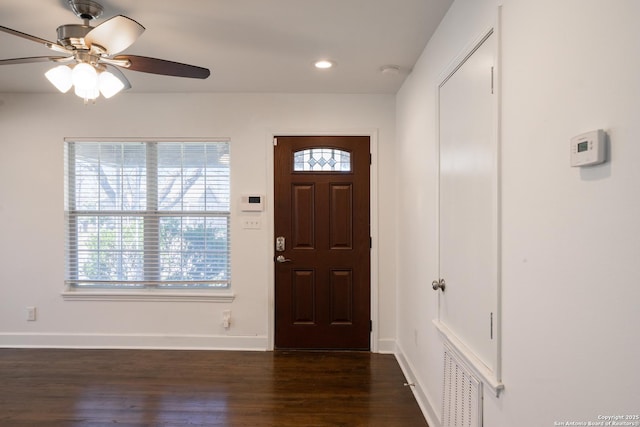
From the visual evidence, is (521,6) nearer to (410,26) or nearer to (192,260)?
(410,26)

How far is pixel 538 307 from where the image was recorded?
112 cm

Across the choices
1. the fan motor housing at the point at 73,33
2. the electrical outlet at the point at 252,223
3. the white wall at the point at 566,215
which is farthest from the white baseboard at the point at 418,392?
the fan motor housing at the point at 73,33

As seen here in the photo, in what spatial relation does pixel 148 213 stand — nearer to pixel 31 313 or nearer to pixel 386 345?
pixel 31 313

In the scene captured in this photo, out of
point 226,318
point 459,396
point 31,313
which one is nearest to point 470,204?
point 459,396

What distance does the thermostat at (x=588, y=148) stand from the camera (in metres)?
0.84

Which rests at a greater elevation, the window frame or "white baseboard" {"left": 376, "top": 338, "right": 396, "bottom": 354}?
the window frame

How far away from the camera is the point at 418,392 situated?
251 centimetres

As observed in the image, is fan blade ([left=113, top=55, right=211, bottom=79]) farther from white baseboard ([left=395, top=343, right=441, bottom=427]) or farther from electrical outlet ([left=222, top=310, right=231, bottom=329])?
white baseboard ([left=395, top=343, right=441, bottom=427])

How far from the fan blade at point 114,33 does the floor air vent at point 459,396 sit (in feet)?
7.23

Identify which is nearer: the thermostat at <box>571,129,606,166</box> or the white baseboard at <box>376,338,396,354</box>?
the thermostat at <box>571,129,606,166</box>

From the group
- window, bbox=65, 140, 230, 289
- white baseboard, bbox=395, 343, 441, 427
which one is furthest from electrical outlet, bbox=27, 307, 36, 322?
white baseboard, bbox=395, 343, 441, 427

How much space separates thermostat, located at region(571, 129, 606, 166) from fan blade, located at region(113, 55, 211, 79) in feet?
5.88

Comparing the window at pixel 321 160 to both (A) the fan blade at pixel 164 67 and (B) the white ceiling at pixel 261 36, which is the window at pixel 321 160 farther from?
(A) the fan blade at pixel 164 67

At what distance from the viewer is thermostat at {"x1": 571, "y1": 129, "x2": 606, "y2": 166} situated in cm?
84
